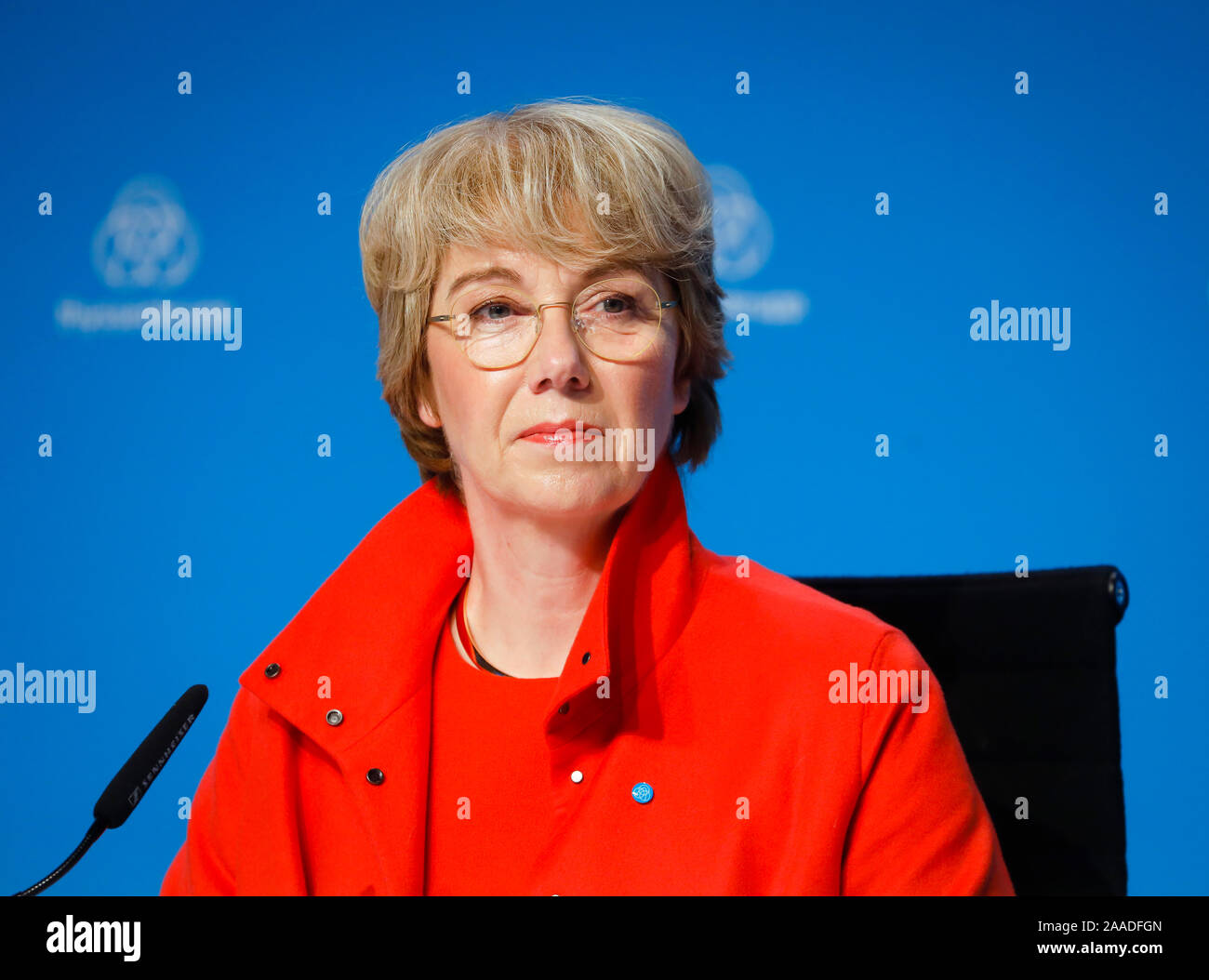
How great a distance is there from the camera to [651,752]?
4.98 ft

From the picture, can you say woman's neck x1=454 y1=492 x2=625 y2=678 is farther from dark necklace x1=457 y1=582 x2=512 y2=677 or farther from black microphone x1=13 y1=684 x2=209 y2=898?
black microphone x1=13 y1=684 x2=209 y2=898

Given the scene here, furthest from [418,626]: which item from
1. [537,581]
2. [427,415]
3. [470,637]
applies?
[427,415]

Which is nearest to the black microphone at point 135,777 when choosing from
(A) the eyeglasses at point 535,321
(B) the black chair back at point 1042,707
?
(A) the eyeglasses at point 535,321

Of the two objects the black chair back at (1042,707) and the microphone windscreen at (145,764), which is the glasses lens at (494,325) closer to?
the microphone windscreen at (145,764)

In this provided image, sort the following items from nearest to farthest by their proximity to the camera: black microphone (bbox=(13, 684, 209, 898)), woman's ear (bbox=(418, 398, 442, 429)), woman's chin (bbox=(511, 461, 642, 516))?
1. black microphone (bbox=(13, 684, 209, 898))
2. woman's chin (bbox=(511, 461, 642, 516))
3. woman's ear (bbox=(418, 398, 442, 429))

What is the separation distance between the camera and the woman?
4.80ft

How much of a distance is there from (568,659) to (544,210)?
593 millimetres

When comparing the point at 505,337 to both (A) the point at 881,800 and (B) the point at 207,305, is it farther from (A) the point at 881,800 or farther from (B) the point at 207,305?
(A) the point at 881,800

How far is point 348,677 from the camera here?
161 cm

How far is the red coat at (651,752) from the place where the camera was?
4.76ft

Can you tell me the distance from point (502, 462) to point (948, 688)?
2.60 ft

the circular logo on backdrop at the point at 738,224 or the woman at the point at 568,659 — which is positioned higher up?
the circular logo on backdrop at the point at 738,224

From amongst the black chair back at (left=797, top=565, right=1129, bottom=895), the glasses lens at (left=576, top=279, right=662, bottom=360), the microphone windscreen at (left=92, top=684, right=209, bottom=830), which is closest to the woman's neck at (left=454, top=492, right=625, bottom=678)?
the glasses lens at (left=576, top=279, right=662, bottom=360)

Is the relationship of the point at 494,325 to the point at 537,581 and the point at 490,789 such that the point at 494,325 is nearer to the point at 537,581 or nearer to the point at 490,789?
→ the point at 537,581
